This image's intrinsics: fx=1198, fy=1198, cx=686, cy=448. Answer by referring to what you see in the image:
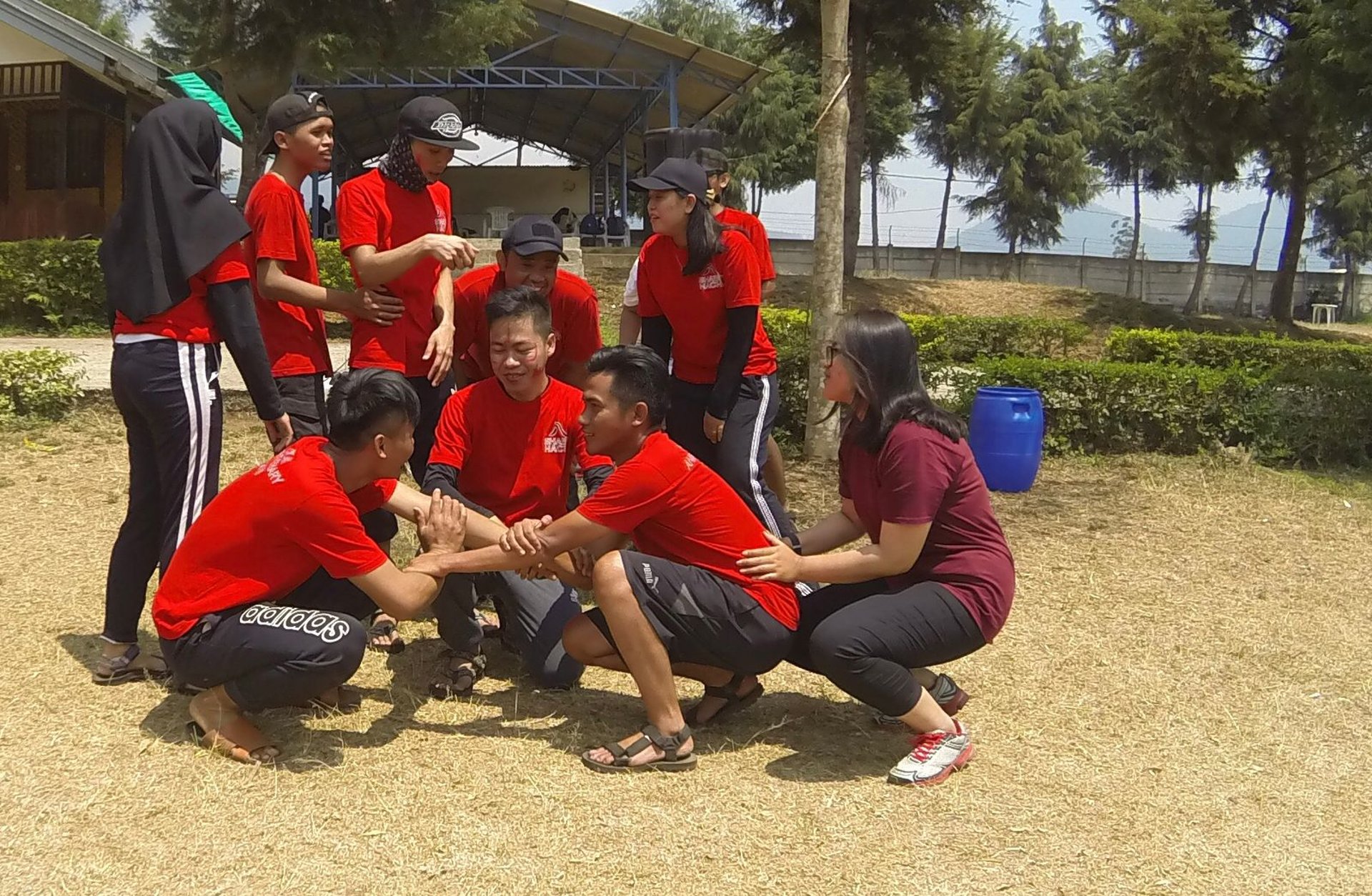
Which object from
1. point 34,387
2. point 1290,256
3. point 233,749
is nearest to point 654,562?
point 233,749

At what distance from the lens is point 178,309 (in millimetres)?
3736

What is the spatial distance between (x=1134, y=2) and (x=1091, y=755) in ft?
67.3

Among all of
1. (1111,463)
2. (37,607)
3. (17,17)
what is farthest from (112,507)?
(17,17)

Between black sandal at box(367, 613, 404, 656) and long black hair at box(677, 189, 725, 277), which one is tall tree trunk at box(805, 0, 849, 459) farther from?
black sandal at box(367, 613, 404, 656)

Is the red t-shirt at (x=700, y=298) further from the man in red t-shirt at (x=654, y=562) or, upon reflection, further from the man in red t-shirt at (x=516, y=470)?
the man in red t-shirt at (x=654, y=562)

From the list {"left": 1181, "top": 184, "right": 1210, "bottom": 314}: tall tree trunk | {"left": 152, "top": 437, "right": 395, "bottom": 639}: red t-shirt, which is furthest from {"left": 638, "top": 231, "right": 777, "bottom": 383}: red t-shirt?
{"left": 1181, "top": 184, "right": 1210, "bottom": 314}: tall tree trunk

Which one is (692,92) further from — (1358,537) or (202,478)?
(202,478)

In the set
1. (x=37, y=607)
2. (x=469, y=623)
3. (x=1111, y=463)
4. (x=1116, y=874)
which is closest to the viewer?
(x=1116, y=874)

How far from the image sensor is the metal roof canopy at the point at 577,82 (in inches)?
902

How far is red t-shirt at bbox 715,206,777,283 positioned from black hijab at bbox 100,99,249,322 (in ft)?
7.73

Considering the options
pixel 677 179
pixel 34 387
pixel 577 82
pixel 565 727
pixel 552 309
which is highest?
pixel 577 82

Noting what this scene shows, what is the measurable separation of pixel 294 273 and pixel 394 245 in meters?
0.40

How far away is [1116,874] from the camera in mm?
2969

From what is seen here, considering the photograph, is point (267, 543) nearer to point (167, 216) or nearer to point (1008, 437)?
point (167, 216)
